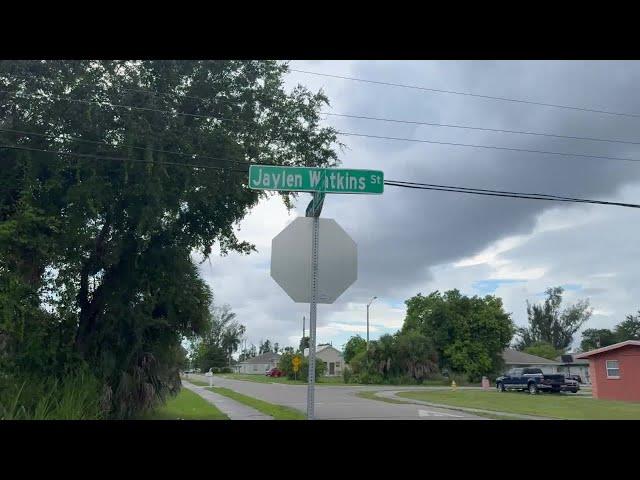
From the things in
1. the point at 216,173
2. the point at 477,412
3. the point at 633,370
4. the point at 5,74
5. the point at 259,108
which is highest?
the point at 259,108

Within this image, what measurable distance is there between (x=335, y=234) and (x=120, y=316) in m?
9.78

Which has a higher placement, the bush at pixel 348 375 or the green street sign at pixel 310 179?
the green street sign at pixel 310 179

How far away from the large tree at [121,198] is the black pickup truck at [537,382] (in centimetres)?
2554

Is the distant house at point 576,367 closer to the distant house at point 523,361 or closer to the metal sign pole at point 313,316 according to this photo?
the distant house at point 523,361

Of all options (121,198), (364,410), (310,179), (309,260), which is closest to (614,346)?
(364,410)

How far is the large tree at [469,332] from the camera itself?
60.6 meters

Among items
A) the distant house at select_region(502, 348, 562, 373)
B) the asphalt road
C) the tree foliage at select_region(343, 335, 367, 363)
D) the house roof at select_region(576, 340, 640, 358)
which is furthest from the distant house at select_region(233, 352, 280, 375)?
the asphalt road

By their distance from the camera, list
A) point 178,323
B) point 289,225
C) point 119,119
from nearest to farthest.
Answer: point 289,225 → point 119,119 → point 178,323

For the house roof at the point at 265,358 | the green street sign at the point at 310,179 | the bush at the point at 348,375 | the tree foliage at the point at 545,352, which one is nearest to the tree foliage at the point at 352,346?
the bush at the point at 348,375

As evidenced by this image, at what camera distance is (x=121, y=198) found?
13977mm
